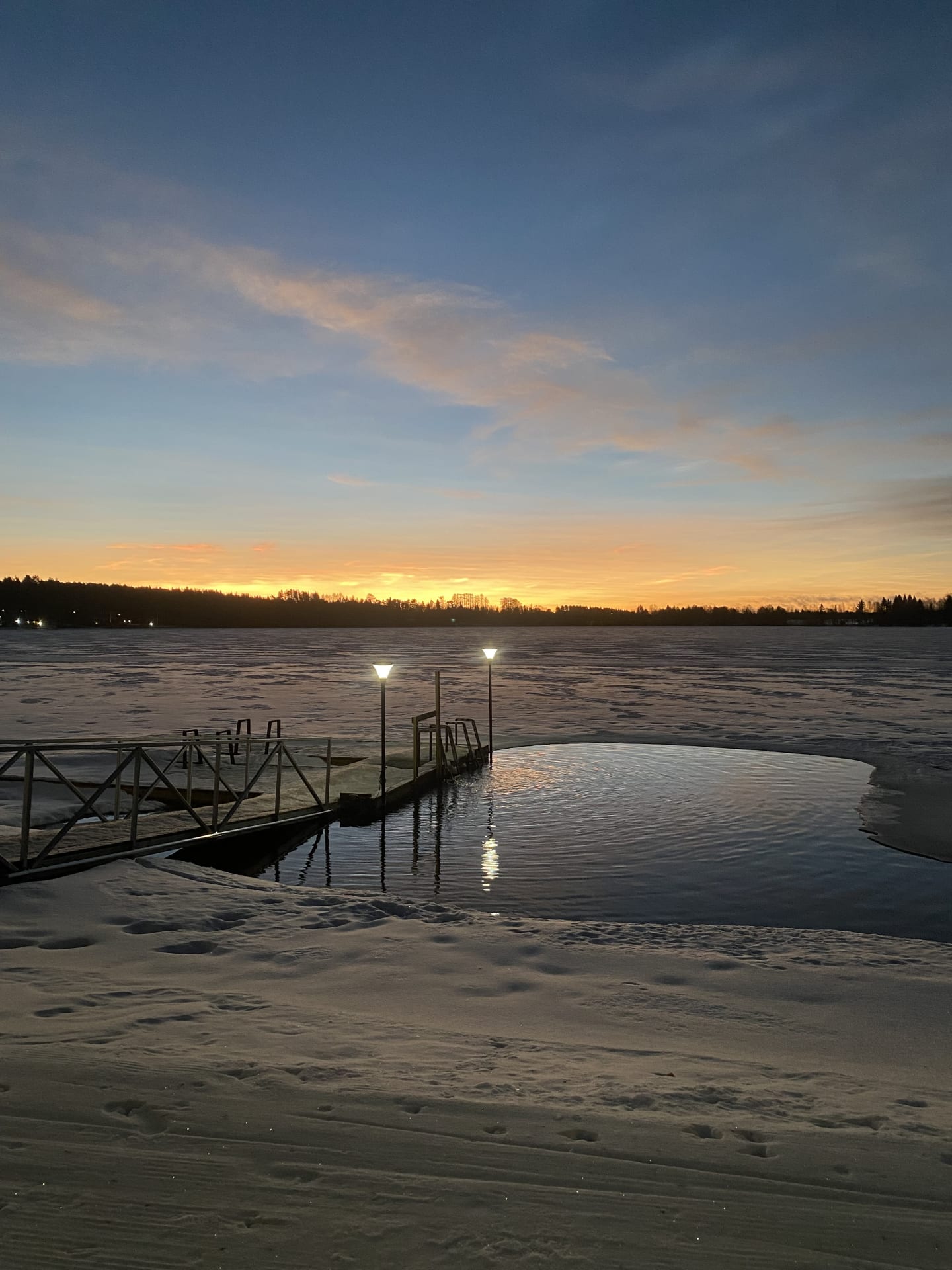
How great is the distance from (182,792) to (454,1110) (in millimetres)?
16751

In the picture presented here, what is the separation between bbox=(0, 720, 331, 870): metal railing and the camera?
417 inches

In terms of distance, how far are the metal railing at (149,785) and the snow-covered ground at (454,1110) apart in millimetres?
2996

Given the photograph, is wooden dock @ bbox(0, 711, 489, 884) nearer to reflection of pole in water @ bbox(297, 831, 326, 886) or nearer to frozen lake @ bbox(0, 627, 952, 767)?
reflection of pole in water @ bbox(297, 831, 326, 886)

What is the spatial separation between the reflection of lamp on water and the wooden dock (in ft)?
11.6

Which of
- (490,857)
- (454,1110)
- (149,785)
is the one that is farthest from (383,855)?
(454,1110)

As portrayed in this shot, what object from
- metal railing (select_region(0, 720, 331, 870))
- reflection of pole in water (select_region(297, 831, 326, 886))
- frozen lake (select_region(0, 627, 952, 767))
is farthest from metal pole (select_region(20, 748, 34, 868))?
frozen lake (select_region(0, 627, 952, 767))

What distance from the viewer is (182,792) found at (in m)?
19.3

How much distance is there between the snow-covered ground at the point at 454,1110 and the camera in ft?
11.0

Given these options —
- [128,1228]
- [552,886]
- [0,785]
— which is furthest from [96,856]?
[0,785]

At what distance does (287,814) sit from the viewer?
1588 cm

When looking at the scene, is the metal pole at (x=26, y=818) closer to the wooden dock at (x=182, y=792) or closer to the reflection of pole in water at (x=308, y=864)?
the wooden dock at (x=182, y=792)

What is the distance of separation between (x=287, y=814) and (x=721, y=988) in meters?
10.6

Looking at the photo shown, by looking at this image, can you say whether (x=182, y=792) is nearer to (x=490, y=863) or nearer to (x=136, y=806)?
(x=136, y=806)

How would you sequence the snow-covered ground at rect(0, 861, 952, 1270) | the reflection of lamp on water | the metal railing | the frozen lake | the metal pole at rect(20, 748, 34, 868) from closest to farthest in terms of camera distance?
the snow-covered ground at rect(0, 861, 952, 1270) → the metal pole at rect(20, 748, 34, 868) → the metal railing → the reflection of lamp on water → the frozen lake
